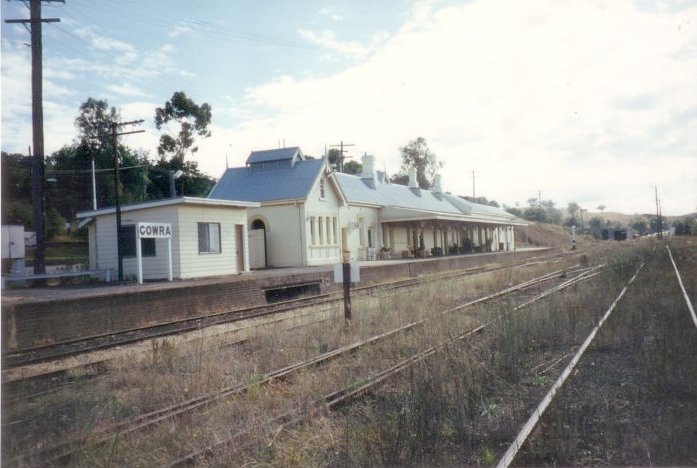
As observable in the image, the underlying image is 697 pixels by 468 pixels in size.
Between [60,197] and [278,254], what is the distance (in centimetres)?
2794

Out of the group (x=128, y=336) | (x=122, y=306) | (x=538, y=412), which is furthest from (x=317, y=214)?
(x=538, y=412)

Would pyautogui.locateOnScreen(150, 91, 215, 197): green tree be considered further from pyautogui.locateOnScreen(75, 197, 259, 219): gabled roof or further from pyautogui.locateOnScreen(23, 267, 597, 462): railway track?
pyautogui.locateOnScreen(23, 267, 597, 462): railway track

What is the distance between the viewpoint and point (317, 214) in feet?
101

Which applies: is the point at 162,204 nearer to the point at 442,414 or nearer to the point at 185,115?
the point at 185,115

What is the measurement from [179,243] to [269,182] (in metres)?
11.3

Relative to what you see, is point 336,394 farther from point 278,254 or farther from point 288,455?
point 278,254

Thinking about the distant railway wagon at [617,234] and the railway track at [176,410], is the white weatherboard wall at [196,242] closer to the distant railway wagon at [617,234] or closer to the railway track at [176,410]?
the railway track at [176,410]

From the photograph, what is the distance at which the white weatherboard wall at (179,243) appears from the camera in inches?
853

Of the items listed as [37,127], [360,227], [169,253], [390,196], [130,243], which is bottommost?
[169,253]

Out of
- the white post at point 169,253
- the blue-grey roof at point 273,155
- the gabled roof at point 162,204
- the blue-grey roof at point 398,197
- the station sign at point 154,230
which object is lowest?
the white post at point 169,253

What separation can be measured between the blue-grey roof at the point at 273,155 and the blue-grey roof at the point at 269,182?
0.49m

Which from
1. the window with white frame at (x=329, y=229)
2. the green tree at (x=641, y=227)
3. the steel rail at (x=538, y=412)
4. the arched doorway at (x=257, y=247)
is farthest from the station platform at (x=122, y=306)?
the green tree at (x=641, y=227)

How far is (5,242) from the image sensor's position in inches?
736

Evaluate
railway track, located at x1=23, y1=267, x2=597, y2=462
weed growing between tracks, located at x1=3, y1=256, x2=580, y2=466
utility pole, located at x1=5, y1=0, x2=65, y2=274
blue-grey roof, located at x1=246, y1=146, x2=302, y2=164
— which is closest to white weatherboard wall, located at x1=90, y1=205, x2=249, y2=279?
utility pole, located at x1=5, y1=0, x2=65, y2=274
